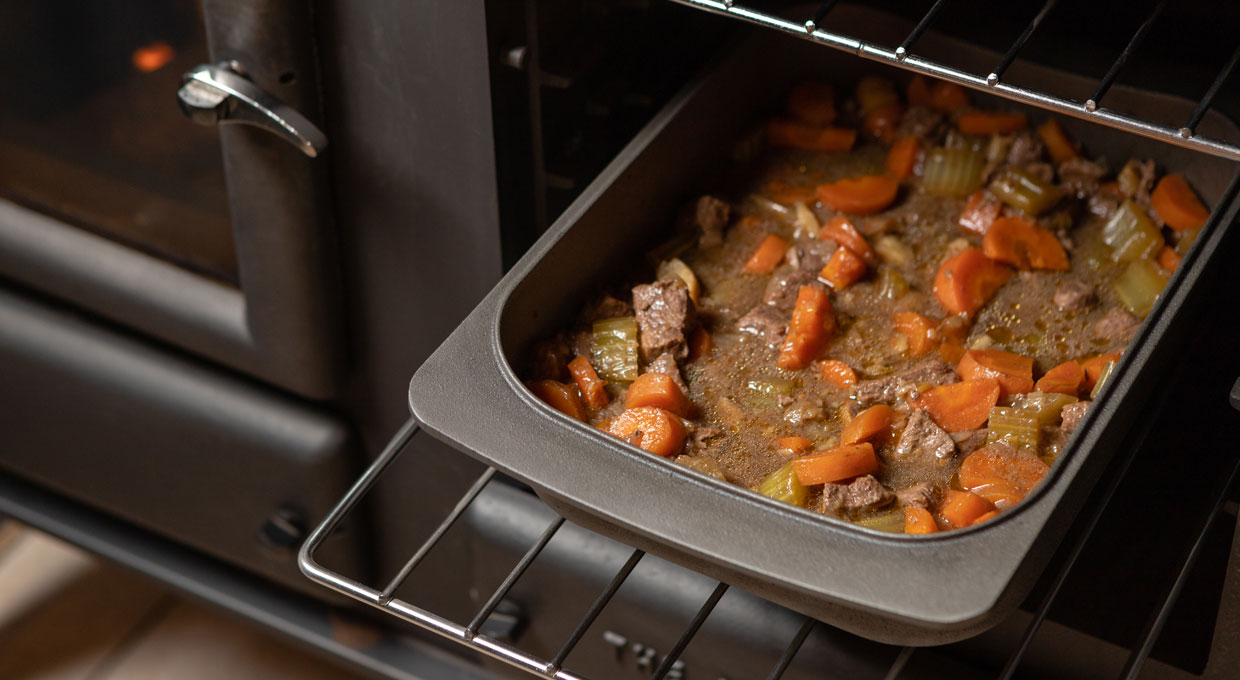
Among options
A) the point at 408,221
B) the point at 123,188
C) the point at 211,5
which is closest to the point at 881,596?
the point at 408,221

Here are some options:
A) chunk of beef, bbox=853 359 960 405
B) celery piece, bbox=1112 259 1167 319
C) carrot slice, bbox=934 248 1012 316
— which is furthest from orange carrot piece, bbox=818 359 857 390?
celery piece, bbox=1112 259 1167 319

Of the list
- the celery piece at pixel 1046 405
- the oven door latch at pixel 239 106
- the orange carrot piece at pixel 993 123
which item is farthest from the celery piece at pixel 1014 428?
the oven door latch at pixel 239 106

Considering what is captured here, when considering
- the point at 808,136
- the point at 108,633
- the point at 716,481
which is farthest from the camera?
the point at 108,633

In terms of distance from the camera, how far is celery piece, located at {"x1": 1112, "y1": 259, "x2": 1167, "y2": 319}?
40.4 inches

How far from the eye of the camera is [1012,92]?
0.83m

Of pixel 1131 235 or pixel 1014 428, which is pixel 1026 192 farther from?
pixel 1014 428

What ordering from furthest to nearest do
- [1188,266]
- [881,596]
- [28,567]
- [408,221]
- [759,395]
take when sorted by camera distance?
[28,567]
[408,221]
[759,395]
[1188,266]
[881,596]

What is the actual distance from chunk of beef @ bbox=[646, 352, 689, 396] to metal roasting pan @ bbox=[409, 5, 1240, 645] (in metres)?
0.08

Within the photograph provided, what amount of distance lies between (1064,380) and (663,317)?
0.30 metres

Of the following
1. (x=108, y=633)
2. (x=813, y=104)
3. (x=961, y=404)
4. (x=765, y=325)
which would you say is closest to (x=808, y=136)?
(x=813, y=104)

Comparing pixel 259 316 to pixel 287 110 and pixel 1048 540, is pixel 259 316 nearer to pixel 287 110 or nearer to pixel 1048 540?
pixel 287 110

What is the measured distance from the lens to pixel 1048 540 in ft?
2.44

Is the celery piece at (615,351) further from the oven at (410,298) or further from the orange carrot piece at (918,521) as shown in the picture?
the orange carrot piece at (918,521)

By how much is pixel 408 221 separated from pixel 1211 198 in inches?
26.6
